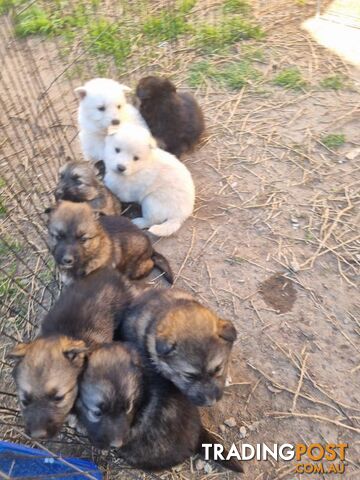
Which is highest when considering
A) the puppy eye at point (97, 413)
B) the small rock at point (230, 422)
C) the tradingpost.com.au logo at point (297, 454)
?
the puppy eye at point (97, 413)

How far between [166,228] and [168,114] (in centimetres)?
110

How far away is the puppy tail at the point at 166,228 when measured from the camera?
12.6ft

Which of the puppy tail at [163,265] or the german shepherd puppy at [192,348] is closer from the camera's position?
the german shepherd puppy at [192,348]

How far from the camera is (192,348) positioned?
2443 mm

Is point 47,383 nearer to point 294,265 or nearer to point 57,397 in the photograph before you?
point 57,397

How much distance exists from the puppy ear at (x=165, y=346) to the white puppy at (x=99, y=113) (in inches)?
87.4

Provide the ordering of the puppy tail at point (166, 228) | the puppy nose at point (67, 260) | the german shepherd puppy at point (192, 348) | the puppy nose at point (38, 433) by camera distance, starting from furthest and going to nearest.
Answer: the puppy tail at point (166, 228), the puppy nose at point (67, 260), the german shepherd puppy at point (192, 348), the puppy nose at point (38, 433)

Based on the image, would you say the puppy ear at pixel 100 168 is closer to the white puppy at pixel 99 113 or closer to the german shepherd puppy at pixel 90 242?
the white puppy at pixel 99 113

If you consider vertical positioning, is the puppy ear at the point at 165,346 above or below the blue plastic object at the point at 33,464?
above

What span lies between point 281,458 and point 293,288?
1.16 metres

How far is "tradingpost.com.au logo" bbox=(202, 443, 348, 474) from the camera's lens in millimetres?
2688

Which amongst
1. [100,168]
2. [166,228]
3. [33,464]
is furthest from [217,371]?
[100,168]

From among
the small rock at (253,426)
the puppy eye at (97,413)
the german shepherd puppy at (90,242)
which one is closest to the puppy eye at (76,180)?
the german shepherd puppy at (90,242)

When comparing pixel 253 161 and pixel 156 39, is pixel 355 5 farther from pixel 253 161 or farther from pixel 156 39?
pixel 253 161
